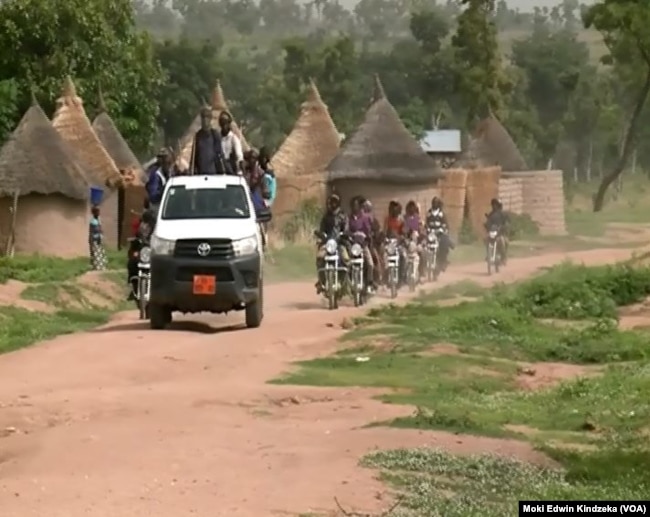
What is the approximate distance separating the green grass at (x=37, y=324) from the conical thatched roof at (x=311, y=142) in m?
18.0

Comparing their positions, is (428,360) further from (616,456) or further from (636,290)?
(636,290)

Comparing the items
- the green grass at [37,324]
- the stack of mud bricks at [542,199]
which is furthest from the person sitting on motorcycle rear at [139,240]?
the stack of mud bricks at [542,199]

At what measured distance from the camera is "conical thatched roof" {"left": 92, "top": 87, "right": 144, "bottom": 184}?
37875mm

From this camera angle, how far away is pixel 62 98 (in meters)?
38.7

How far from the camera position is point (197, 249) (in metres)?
18.1

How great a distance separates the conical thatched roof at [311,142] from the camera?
41031 mm

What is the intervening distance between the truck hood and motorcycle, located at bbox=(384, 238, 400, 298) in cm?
595

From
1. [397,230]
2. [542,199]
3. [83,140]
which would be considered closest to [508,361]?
[397,230]

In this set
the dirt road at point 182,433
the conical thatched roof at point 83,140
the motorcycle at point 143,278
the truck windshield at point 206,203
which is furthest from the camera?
the conical thatched roof at point 83,140

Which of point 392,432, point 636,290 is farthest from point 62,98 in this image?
point 392,432

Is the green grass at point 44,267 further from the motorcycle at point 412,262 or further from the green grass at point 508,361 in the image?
the green grass at point 508,361

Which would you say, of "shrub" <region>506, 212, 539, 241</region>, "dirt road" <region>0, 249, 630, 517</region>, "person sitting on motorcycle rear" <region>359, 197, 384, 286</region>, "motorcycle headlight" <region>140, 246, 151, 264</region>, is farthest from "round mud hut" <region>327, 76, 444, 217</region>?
"dirt road" <region>0, 249, 630, 517</region>

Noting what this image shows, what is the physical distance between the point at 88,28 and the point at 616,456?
3575cm

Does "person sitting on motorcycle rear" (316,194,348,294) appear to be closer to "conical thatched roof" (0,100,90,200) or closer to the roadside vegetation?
the roadside vegetation
